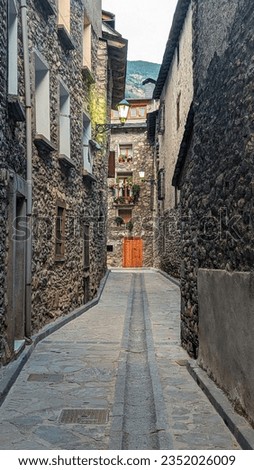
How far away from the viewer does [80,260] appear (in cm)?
1141

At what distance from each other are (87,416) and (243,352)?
153 cm

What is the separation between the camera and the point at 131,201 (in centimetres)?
3134

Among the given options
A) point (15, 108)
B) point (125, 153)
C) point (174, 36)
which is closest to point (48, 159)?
point (15, 108)

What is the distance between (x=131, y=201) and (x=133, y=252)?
3.38m

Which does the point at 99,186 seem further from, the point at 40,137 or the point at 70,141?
the point at 40,137

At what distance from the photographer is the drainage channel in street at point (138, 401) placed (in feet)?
12.2

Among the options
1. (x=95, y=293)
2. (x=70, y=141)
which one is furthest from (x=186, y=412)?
(x=95, y=293)

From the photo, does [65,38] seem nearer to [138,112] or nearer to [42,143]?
[42,143]

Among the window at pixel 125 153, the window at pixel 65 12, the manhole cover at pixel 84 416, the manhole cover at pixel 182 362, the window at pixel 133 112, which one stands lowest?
the manhole cover at pixel 84 416

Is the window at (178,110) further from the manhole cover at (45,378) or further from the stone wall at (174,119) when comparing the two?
the manhole cover at (45,378)

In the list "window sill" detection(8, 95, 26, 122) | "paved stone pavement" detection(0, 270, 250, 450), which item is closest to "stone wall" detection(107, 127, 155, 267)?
"paved stone pavement" detection(0, 270, 250, 450)

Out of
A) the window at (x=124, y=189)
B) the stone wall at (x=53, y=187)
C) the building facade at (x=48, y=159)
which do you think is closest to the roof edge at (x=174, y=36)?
the building facade at (x=48, y=159)

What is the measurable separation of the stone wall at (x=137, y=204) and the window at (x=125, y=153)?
26cm

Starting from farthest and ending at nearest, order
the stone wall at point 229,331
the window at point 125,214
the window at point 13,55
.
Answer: the window at point 125,214 < the window at point 13,55 < the stone wall at point 229,331
